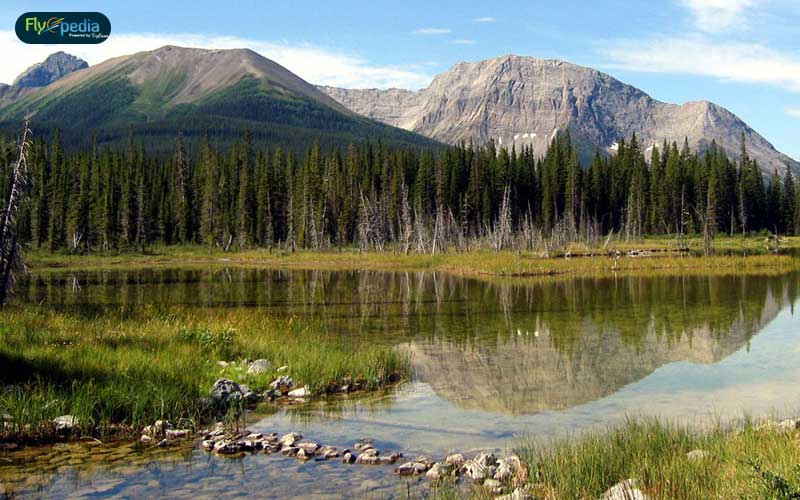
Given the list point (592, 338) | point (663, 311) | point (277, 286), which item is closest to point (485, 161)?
point (277, 286)

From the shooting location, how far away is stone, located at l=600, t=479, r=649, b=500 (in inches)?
393

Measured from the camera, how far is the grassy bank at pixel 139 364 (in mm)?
15828

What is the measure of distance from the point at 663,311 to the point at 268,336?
22.2 metres

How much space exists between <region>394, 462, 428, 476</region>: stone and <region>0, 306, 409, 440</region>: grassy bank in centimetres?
559

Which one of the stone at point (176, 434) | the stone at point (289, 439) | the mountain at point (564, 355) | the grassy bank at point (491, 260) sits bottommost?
the mountain at point (564, 355)

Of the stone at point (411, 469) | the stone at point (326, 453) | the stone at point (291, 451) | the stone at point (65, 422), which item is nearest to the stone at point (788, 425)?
the stone at point (411, 469)

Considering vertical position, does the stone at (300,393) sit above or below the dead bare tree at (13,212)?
below

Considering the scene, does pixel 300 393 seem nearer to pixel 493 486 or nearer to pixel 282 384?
pixel 282 384

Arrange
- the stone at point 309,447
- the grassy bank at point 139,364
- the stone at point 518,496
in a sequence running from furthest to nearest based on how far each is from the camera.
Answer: the grassy bank at point 139,364 → the stone at point 309,447 → the stone at point 518,496

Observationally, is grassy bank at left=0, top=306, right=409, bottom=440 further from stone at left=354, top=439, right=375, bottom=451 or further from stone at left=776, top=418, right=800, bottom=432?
stone at left=776, top=418, right=800, bottom=432

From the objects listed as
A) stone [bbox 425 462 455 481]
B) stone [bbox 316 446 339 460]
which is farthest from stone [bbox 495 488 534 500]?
stone [bbox 316 446 339 460]

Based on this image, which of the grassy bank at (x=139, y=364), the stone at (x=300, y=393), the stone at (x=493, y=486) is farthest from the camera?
the stone at (x=300, y=393)

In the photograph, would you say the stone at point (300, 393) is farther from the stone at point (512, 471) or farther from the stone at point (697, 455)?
the stone at point (697, 455)

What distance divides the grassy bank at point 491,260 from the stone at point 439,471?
5272 cm
